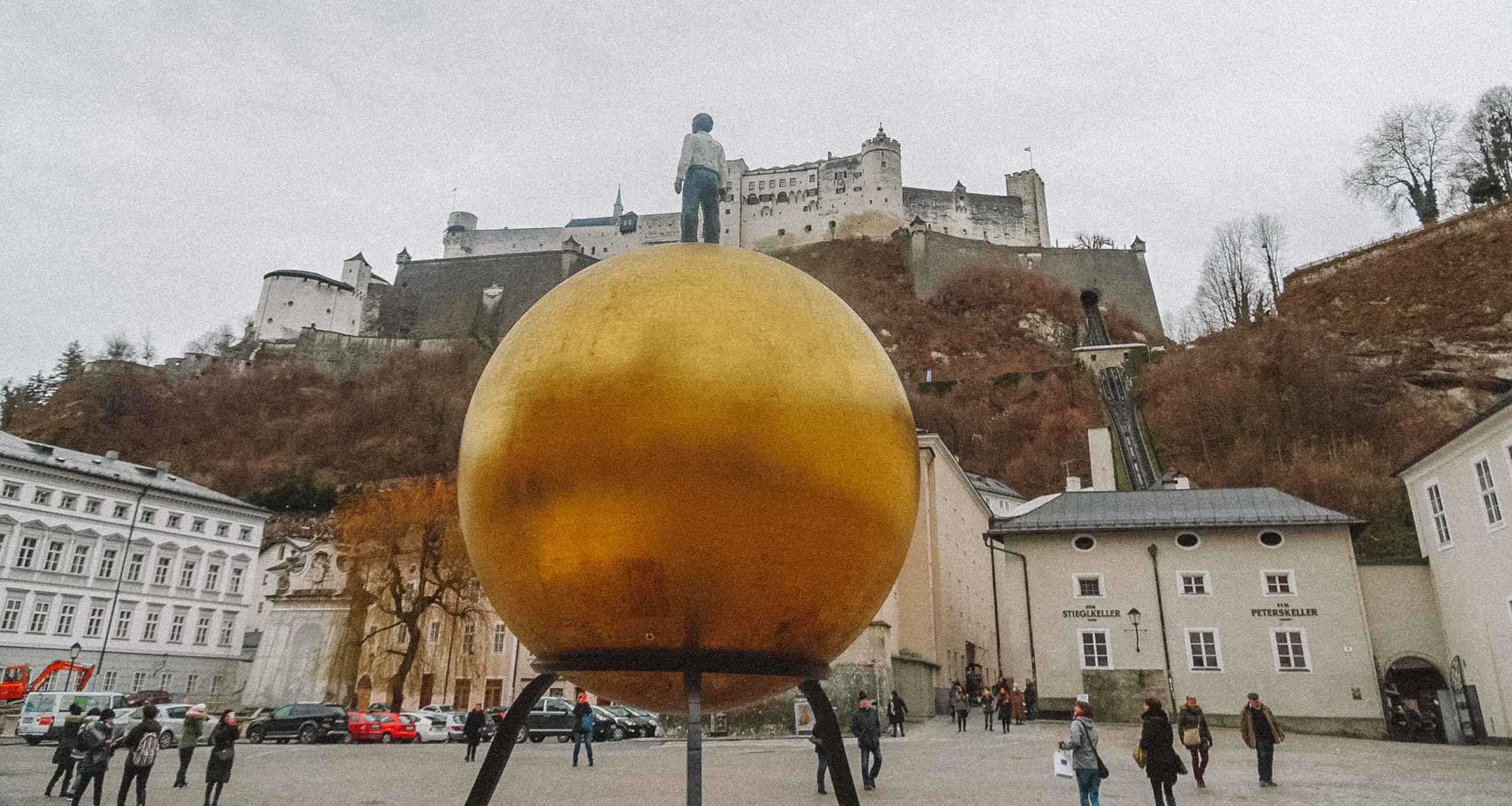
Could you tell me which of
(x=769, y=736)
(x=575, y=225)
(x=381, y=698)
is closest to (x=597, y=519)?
(x=769, y=736)

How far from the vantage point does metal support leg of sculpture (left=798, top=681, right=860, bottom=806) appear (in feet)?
12.5

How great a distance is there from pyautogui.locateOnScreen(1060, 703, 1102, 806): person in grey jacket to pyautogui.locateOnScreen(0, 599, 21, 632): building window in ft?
160

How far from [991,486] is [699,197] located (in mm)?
55550

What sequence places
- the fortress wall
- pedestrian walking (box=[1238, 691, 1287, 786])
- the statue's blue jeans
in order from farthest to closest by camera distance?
the fortress wall, pedestrian walking (box=[1238, 691, 1287, 786]), the statue's blue jeans

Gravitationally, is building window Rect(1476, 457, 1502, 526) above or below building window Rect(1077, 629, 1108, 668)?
above

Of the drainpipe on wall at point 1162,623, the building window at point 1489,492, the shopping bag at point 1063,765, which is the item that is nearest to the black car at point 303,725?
the shopping bag at point 1063,765

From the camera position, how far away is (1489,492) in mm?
20469

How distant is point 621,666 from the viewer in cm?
325

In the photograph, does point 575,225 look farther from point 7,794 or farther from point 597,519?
point 597,519

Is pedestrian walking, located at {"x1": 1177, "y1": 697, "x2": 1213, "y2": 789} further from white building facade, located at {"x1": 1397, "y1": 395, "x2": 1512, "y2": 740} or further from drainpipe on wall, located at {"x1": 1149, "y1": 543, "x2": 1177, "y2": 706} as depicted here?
drainpipe on wall, located at {"x1": 1149, "y1": 543, "x2": 1177, "y2": 706}

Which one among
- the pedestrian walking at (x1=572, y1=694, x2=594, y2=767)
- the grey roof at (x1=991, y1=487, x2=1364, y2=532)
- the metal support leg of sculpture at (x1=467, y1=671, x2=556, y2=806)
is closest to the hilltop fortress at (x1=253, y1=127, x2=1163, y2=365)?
the grey roof at (x1=991, y1=487, x2=1364, y2=532)

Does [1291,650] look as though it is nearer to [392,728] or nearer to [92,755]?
[392,728]

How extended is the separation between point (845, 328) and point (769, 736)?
77.7 ft

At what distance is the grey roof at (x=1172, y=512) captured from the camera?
26984mm
